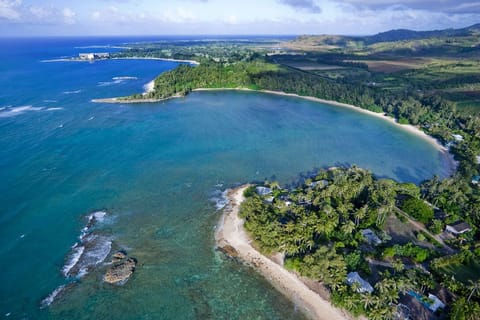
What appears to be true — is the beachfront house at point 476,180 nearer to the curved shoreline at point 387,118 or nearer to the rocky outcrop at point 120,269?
the curved shoreline at point 387,118

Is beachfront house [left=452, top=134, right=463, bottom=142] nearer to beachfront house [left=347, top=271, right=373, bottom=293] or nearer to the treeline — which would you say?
the treeline

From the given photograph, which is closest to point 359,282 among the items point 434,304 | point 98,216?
point 434,304

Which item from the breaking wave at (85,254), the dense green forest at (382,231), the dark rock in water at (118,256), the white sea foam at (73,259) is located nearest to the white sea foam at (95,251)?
the breaking wave at (85,254)

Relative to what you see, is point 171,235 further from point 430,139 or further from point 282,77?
point 282,77

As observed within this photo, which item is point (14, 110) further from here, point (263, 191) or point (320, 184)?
point (320, 184)

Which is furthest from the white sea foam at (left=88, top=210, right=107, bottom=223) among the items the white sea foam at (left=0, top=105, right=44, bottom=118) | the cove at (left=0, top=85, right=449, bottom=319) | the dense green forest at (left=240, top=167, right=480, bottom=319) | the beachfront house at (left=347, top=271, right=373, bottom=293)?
the white sea foam at (left=0, top=105, right=44, bottom=118)
